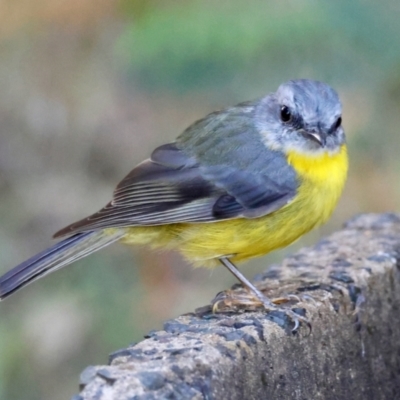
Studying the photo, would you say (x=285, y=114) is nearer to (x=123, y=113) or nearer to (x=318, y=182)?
(x=318, y=182)

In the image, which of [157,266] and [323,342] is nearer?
[323,342]

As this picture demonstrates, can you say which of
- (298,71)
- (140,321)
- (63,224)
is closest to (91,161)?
(63,224)

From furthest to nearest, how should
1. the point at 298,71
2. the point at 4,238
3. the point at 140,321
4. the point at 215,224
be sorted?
the point at 4,238, the point at 140,321, the point at 298,71, the point at 215,224

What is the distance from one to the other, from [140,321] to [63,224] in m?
1.11

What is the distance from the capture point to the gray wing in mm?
3943

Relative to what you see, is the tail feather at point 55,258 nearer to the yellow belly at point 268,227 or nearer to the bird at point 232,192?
the bird at point 232,192

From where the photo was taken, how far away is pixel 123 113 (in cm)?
719

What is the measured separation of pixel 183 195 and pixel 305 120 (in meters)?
0.63

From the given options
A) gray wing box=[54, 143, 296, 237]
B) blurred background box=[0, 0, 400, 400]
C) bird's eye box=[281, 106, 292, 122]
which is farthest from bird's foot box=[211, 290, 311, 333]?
blurred background box=[0, 0, 400, 400]

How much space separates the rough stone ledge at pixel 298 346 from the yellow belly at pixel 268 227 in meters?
0.19

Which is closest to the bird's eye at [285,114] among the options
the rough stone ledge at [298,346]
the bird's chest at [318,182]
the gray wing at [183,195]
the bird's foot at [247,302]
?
the bird's chest at [318,182]

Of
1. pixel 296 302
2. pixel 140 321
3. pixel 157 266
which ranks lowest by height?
pixel 296 302

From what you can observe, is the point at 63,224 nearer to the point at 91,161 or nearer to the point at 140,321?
the point at 91,161

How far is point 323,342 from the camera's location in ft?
10.8
